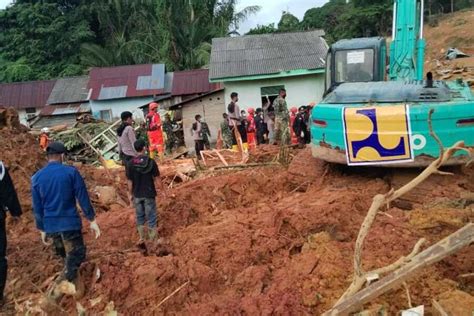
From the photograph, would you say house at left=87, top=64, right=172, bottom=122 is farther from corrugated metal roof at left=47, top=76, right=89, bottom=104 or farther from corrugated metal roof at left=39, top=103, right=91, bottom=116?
corrugated metal roof at left=47, top=76, right=89, bottom=104

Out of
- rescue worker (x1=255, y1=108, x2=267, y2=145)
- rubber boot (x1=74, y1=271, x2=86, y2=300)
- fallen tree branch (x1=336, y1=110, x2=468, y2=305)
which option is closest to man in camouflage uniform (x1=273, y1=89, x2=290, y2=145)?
rescue worker (x1=255, y1=108, x2=267, y2=145)

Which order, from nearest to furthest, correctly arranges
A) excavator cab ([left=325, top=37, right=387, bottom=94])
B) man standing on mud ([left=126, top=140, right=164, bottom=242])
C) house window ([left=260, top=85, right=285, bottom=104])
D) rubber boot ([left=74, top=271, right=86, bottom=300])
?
rubber boot ([left=74, top=271, right=86, bottom=300]) < man standing on mud ([left=126, top=140, right=164, bottom=242]) < excavator cab ([left=325, top=37, right=387, bottom=94]) < house window ([left=260, top=85, right=285, bottom=104])

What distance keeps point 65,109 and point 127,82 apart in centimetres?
447

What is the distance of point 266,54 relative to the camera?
71.8 ft

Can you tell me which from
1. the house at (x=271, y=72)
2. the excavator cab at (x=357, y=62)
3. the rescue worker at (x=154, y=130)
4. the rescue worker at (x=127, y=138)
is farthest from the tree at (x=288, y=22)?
the rescue worker at (x=127, y=138)

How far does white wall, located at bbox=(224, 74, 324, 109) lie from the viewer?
68.5ft

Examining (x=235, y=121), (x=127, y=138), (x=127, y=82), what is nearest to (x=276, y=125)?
(x=235, y=121)

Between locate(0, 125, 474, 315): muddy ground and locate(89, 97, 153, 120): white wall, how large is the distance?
2051 centimetres

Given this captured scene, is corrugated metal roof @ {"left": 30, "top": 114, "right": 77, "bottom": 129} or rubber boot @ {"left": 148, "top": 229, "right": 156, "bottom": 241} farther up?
corrugated metal roof @ {"left": 30, "top": 114, "right": 77, "bottom": 129}

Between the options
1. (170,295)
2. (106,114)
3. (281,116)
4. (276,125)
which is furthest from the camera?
(106,114)

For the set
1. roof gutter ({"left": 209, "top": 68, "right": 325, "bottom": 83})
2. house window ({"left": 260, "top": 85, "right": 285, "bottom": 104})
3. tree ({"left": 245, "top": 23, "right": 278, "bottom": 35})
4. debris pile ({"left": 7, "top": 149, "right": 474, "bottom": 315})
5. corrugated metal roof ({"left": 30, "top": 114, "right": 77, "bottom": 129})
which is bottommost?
debris pile ({"left": 7, "top": 149, "right": 474, "bottom": 315})

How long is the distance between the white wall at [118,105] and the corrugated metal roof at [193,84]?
6.58 feet

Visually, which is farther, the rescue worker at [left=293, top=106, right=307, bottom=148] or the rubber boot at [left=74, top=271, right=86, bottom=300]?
the rescue worker at [left=293, top=106, right=307, bottom=148]

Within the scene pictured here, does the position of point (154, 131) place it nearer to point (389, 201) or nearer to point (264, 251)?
point (264, 251)
